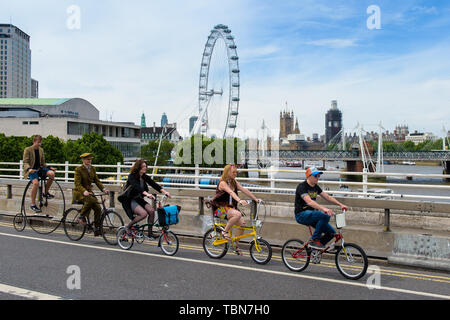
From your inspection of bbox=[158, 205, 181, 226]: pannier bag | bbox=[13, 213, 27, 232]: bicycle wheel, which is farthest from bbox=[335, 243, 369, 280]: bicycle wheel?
bbox=[13, 213, 27, 232]: bicycle wheel

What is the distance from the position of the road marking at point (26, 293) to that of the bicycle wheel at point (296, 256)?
364 cm

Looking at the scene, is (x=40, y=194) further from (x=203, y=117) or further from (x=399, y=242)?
(x=203, y=117)

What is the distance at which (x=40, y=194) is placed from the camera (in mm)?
11766

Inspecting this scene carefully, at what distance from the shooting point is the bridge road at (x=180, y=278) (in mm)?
6090

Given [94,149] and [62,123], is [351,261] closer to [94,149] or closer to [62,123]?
[94,149]

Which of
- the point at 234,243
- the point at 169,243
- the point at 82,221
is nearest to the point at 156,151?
the point at 82,221

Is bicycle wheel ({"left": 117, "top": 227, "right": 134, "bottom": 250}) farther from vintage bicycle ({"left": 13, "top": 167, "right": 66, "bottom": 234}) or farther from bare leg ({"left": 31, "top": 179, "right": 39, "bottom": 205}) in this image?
bare leg ({"left": 31, "top": 179, "right": 39, "bottom": 205})

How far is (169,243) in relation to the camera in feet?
28.3

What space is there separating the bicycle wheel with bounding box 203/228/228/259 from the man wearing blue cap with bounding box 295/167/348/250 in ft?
5.33

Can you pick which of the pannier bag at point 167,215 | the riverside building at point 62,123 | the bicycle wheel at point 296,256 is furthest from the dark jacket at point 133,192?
the riverside building at point 62,123

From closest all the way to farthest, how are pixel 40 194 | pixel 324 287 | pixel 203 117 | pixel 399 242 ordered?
pixel 324 287 < pixel 399 242 < pixel 40 194 < pixel 203 117

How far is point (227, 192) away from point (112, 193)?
187 inches
